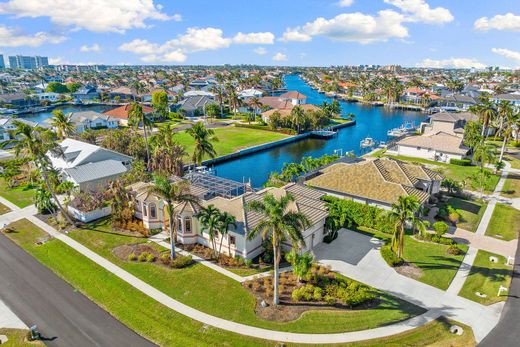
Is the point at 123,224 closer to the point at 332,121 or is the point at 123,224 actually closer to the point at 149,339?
the point at 149,339

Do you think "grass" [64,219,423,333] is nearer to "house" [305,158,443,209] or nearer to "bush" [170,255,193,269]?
"bush" [170,255,193,269]

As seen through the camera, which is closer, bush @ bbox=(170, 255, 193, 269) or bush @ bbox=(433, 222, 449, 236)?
bush @ bbox=(170, 255, 193, 269)

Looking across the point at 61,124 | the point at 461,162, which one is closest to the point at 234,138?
the point at 61,124

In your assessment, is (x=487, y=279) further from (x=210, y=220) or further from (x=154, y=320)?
(x=154, y=320)

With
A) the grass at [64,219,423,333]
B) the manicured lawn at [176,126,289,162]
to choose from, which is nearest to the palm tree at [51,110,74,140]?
the manicured lawn at [176,126,289,162]

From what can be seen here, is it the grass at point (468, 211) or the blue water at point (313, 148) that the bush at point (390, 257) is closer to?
the grass at point (468, 211)

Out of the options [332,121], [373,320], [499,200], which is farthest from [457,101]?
[373,320]
